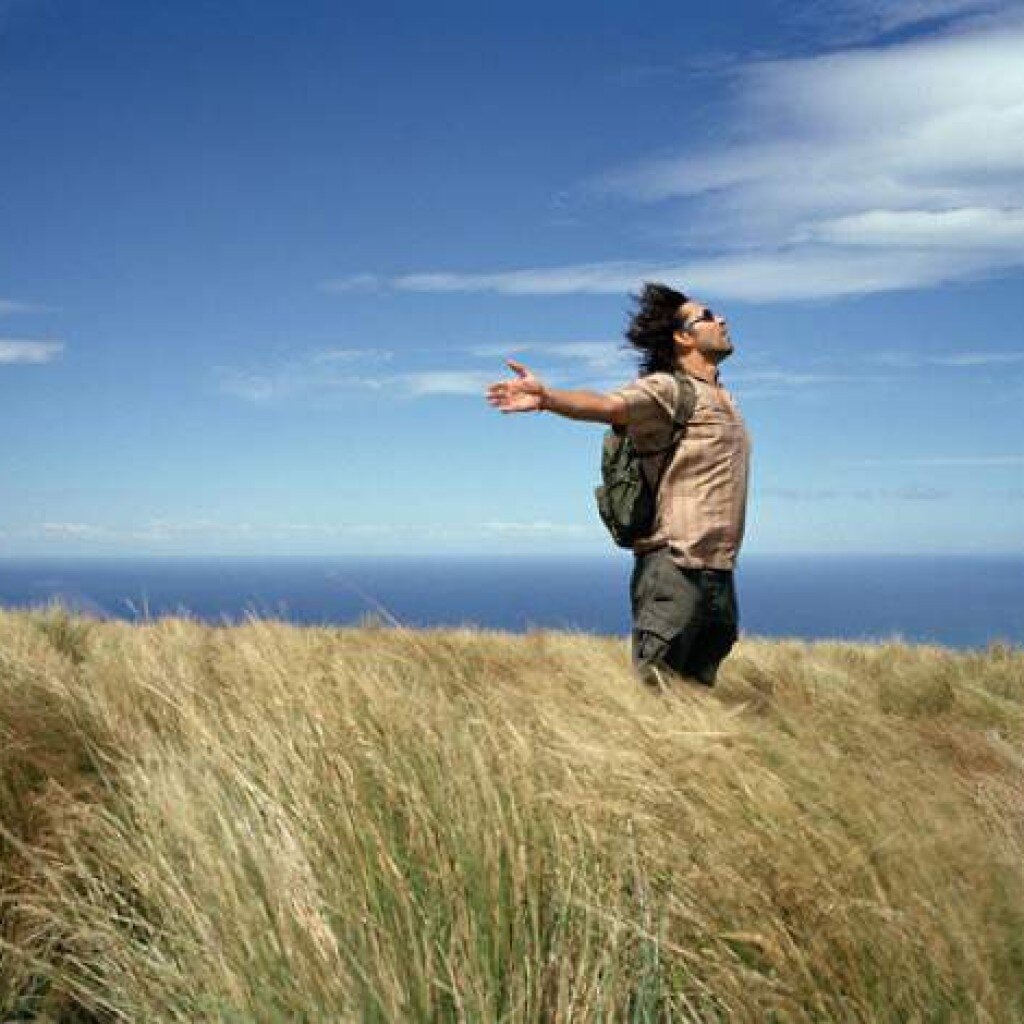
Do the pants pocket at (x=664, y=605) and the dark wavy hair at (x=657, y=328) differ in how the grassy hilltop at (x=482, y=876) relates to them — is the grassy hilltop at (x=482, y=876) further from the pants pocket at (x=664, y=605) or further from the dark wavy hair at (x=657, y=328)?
the dark wavy hair at (x=657, y=328)

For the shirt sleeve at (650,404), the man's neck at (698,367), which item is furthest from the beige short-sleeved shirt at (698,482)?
the man's neck at (698,367)

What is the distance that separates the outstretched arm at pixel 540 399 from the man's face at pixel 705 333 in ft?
2.83

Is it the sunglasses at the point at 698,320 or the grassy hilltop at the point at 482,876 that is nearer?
the grassy hilltop at the point at 482,876

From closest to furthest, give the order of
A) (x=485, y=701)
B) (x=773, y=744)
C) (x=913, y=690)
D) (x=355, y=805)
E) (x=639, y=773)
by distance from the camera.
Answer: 1. (x=355, y=805)
2. (x=639, y=773)
3. (x=773, y=744)
4. (x=485, y=701)
5. (x=913, y=690)

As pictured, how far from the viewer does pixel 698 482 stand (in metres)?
4.55

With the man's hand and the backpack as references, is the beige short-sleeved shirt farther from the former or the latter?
the man's hand

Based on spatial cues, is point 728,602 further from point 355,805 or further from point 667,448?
point 355,805

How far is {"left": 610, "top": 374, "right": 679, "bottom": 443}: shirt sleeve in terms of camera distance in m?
4.34

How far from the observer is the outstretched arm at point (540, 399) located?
145 inches

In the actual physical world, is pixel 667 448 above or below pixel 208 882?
above

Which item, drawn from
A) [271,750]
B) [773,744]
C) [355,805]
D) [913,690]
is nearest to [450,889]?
[355,805]

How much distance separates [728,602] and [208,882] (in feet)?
9.50

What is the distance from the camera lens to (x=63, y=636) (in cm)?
810

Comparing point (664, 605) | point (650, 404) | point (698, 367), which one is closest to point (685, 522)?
point (664, 605)
